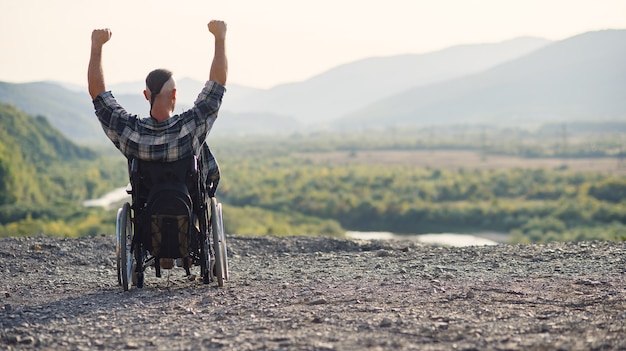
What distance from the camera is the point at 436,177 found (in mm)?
97062

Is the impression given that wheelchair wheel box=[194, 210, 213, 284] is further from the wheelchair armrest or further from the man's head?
the man's head

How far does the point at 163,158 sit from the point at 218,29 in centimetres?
120

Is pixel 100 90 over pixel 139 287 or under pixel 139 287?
over

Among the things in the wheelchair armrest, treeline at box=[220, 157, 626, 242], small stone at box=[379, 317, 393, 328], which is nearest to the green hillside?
treeline at box=[220, 157, 626, 242]

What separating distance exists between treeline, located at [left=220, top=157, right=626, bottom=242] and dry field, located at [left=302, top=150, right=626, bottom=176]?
15.2 metres

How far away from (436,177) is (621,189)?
2344 cm

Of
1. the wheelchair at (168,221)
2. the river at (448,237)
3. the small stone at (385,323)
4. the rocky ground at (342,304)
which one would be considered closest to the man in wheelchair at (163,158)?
the wheelchair at (168,221)

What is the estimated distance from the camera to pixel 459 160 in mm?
134375

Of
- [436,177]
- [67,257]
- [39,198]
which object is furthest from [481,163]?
[67,257]

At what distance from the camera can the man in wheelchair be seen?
6.94 meters

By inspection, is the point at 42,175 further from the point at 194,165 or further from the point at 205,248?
the point at 194,165

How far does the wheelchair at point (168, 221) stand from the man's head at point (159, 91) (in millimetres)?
Answer: 415

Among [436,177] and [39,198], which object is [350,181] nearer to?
[436,177]

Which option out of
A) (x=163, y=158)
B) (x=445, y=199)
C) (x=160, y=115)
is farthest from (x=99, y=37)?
(x=445, y=199)
